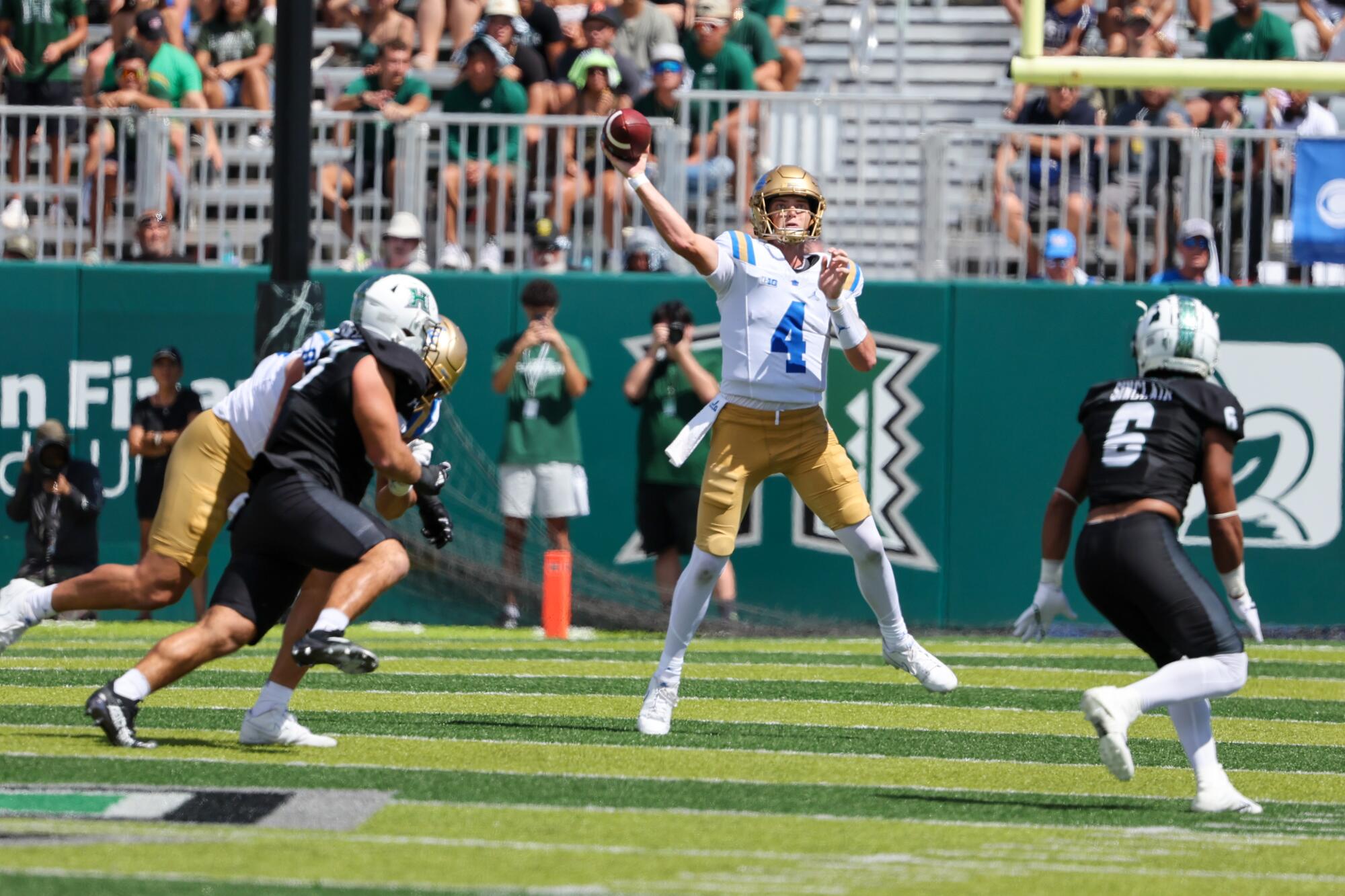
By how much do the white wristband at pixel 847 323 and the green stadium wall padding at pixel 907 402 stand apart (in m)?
5.55

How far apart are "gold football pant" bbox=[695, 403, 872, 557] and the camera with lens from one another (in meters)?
6.35

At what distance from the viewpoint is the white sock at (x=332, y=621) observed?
668cm

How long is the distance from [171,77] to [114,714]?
9268 millimetres

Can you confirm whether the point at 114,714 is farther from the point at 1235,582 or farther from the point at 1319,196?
the point at 1319,196

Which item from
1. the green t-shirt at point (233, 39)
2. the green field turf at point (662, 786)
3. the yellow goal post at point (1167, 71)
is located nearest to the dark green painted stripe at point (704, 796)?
the green field turf at point (662, 786)

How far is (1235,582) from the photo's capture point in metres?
6.89

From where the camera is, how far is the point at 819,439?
8008mm

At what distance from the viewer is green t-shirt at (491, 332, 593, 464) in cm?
1335

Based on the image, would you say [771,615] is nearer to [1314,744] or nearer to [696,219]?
[696,219]

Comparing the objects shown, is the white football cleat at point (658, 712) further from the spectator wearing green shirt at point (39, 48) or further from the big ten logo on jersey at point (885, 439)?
the spectator wearing green shirt at point (39, 48)

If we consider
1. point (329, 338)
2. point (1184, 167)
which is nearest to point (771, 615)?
point (1184, 167)

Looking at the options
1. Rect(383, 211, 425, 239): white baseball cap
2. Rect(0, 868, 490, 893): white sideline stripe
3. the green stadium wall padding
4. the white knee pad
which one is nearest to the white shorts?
the green stadium wall padding

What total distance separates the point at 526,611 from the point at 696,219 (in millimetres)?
2788

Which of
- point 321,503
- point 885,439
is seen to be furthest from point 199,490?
point 885,439
